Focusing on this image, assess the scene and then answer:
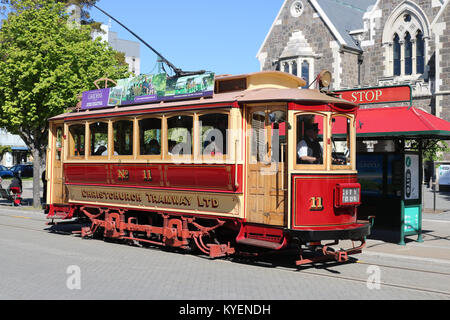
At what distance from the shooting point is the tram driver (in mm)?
9312

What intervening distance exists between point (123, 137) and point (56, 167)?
331cm

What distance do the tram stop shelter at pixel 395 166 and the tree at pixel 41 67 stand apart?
11267 millimetres

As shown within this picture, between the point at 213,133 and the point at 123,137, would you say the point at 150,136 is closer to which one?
the point at 123,137

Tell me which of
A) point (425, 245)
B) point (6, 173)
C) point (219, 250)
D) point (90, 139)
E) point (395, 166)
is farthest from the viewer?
point (6, 173)

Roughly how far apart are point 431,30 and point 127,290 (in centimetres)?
3101

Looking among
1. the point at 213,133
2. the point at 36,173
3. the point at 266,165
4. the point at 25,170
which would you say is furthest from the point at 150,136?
the point at 25,170

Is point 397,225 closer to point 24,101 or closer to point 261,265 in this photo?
point 261,265

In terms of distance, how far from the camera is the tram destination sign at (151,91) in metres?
10.6

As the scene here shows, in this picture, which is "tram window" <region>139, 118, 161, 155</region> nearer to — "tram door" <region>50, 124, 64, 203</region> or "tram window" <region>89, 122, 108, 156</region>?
"tram window" <region>89, 122, 108, 156</region>

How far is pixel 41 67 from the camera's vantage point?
19922 mm

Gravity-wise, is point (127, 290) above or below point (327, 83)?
below

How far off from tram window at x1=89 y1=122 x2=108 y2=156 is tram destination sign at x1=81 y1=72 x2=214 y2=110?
50 cm

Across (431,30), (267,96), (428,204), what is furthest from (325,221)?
(431,30)
